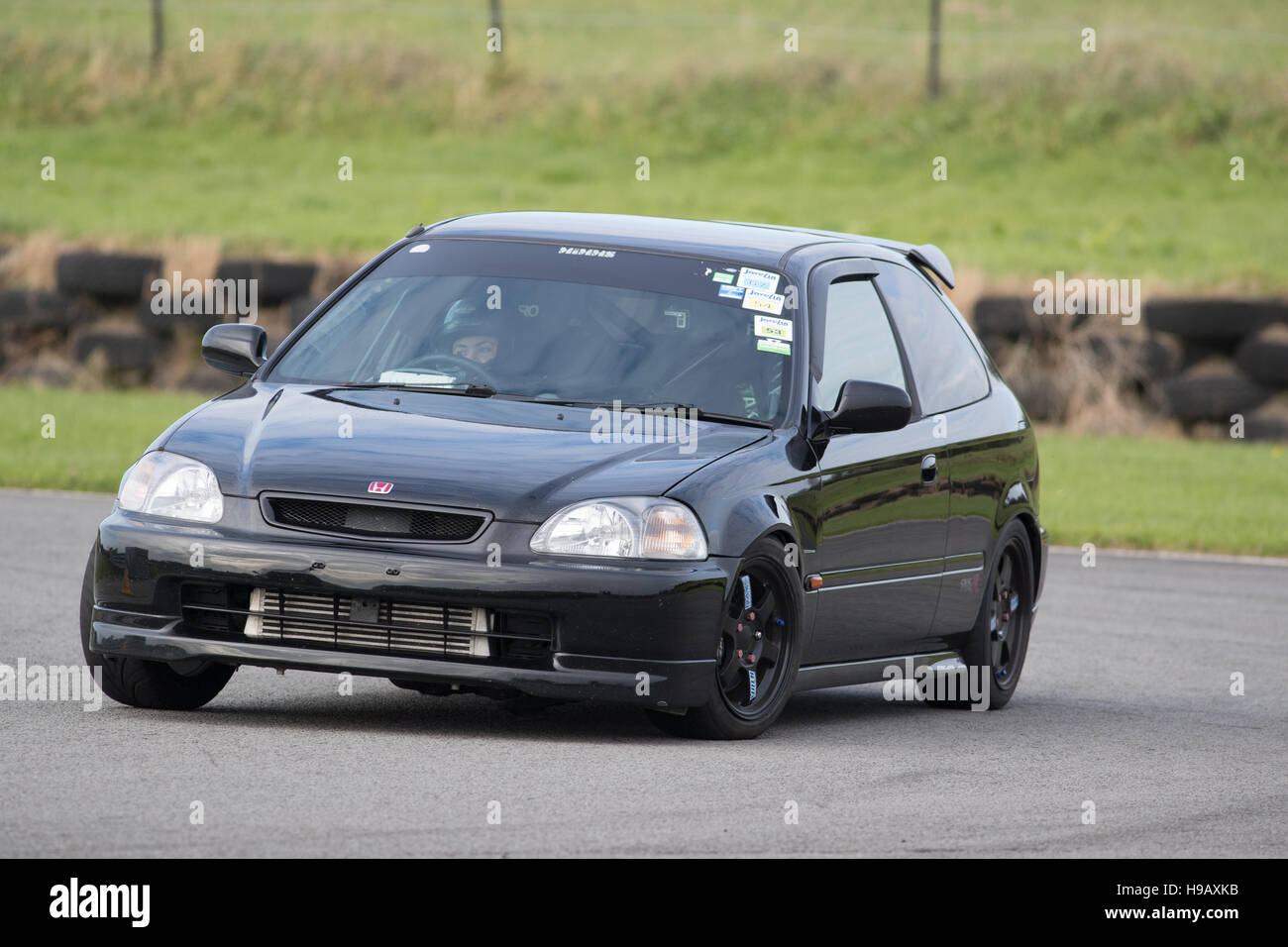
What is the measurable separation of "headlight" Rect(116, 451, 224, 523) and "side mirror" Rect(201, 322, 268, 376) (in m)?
0.95

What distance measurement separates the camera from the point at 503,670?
745 cm

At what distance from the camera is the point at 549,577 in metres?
7.41

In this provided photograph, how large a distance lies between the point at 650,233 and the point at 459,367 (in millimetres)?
1017

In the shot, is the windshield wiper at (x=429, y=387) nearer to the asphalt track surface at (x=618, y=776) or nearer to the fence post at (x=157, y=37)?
the asphalt track surface at (x=618, y=776)

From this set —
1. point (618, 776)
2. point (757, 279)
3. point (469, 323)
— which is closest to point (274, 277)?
point (469, 323)

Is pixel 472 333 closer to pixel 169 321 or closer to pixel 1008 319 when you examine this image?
pixel 1008 319

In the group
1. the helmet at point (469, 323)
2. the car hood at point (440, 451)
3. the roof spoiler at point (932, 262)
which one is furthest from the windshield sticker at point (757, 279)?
the roof spoiler at point (932, 262)

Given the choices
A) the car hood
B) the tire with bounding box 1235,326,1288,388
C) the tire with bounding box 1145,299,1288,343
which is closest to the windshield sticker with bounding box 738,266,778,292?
the car hood

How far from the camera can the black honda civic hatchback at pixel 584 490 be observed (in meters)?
7.46

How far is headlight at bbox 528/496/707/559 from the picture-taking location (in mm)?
7453
